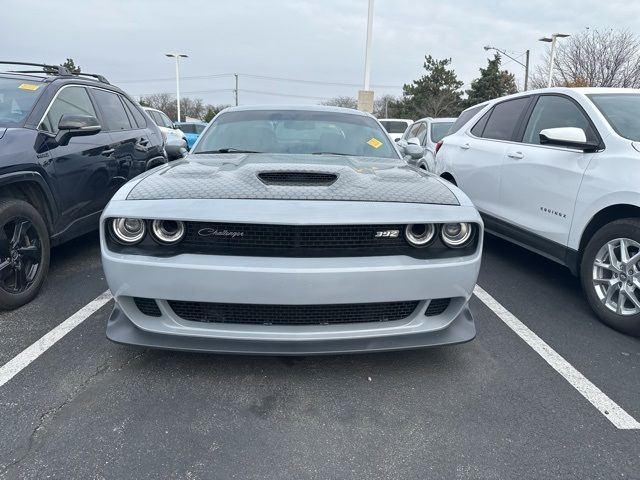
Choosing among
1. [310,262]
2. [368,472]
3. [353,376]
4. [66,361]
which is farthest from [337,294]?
[66,361]

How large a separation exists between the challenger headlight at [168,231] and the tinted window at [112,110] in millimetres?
3118

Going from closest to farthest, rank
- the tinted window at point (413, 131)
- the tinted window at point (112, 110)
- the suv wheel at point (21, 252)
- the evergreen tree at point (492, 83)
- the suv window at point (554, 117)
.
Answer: the suv wheel at point (21, 252)
the suv window at point (554, 117)
the tinted window at point (112, 110)
the tinted window at point (413, 131)
the evergreen tree at point (492, 83)

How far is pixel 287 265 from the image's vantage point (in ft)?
7.39

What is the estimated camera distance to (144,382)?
8.30 feet

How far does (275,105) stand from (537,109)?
8.15ft

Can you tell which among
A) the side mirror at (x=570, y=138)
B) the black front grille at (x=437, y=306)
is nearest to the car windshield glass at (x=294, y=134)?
the side mirror at (x=570, y=138)

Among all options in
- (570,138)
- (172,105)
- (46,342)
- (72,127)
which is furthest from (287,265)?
(172,105)

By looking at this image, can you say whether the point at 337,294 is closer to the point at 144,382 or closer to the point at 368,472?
the point at 368,472

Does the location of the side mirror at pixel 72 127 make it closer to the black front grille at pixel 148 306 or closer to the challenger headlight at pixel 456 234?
the black front grille at pixel 148 306

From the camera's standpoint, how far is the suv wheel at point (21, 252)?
10.8 ft

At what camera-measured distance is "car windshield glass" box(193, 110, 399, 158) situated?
3.67 meters

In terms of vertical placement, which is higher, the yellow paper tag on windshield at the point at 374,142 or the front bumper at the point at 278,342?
the yellow paper tag on windshield at the point at 374,142

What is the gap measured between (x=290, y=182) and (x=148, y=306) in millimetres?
1005

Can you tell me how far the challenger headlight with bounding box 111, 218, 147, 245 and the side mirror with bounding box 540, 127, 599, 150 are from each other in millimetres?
3029
